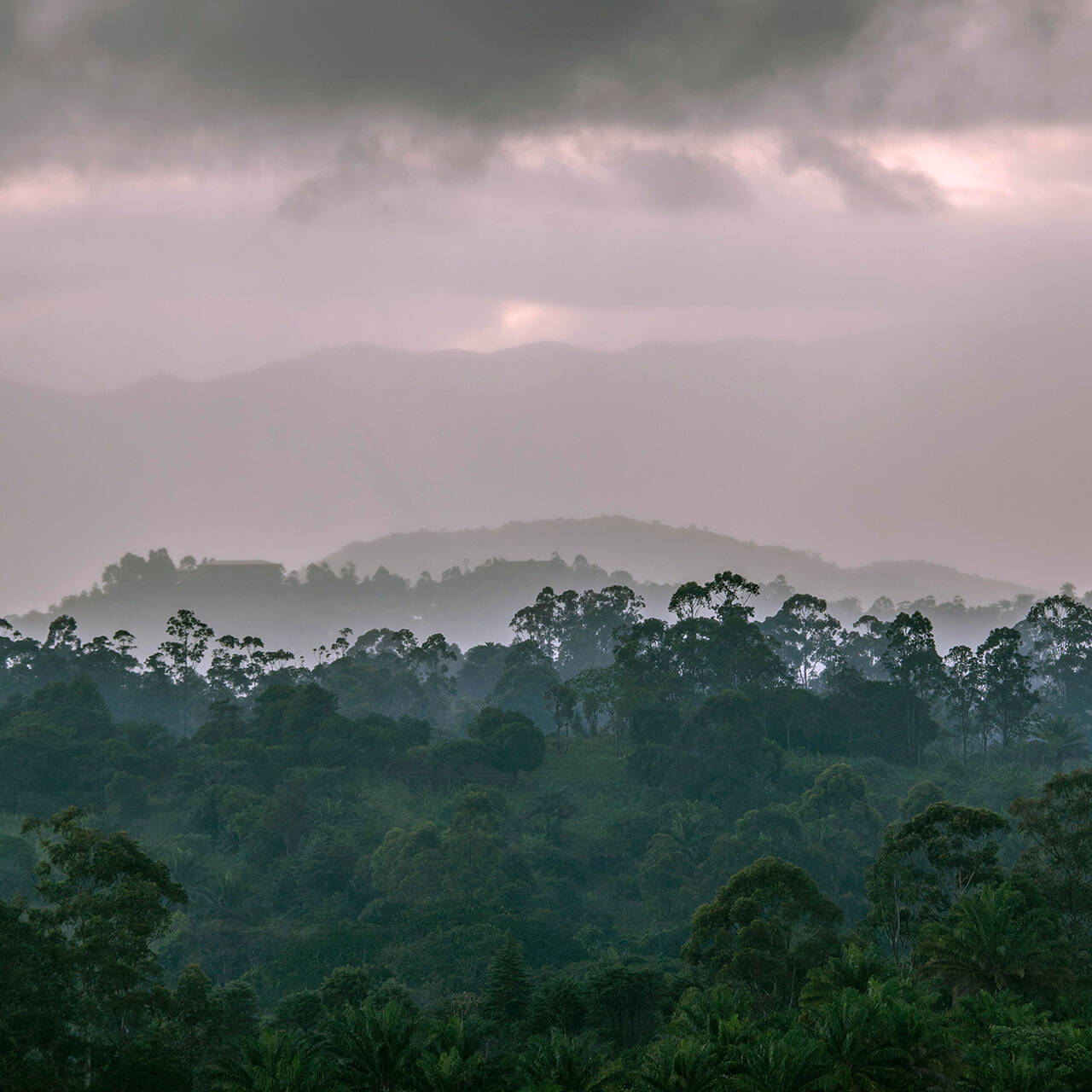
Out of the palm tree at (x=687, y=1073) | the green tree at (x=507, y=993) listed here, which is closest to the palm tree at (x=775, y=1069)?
the palm tree at (x=687, y=1073)

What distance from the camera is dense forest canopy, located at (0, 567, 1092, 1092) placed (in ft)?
124

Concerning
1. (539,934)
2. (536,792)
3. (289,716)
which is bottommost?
(539,934)

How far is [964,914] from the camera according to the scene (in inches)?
1769

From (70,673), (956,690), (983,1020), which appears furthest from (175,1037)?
(70,673)

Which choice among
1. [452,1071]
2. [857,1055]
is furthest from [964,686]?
[452,1071]

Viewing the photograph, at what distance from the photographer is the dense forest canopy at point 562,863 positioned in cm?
3784

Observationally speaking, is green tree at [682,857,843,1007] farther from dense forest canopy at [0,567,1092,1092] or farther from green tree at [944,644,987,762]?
green tree at [944,644,987,762]

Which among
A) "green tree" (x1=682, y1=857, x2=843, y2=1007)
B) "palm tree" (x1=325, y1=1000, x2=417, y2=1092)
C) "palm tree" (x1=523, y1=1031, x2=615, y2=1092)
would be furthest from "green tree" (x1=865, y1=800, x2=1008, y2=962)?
"palm tree" (x1=325, y1=1000, x2=417, y2=1092)

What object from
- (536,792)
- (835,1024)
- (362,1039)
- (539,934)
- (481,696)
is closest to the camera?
(835,1024)

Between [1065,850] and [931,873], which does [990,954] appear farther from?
[931,873]

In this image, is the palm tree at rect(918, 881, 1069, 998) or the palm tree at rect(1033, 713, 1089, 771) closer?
the palm tree at rect(918, 881, 1069, 998)

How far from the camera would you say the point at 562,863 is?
84688 mm

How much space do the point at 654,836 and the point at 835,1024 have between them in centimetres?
5069

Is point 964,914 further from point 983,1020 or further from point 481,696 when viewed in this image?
point 481,696
